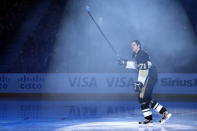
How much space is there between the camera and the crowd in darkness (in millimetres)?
16703

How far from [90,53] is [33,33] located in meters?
3.46

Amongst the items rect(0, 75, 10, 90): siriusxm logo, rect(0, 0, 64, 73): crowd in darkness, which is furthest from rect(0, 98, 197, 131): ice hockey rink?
rect(0, 0, 64, 73): crowd in darkness

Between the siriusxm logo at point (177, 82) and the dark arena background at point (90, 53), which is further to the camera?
the siriusxm logo at point (177, 82)

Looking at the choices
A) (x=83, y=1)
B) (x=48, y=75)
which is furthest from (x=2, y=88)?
(x=83, y=1)

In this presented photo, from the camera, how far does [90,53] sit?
16734 mm

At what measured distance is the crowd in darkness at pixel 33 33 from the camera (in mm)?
16703

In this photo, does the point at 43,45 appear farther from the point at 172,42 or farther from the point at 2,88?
the point at 172,42

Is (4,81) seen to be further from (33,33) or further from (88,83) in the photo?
(33,33)

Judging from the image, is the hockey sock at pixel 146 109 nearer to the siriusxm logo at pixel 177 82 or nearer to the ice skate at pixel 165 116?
the ice skate at pixel 165 116

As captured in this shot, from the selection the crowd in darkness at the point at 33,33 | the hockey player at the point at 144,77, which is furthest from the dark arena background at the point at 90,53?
the hockey player at the point at 144,77

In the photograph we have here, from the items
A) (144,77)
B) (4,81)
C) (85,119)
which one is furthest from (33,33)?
(144,77)

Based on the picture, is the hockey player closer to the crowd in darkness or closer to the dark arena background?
the dark arena background

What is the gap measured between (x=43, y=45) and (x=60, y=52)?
979 mm

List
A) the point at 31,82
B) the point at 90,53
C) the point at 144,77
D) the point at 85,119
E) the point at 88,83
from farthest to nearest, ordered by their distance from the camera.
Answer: the point at 90,53, the point at 31,82, the point at 88,83, the point at 85,119, the point at 144,77
